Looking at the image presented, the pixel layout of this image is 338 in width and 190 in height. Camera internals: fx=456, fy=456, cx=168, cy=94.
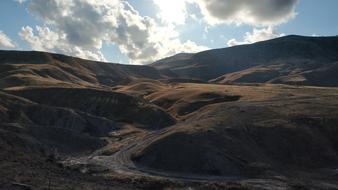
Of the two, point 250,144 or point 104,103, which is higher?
point 104,103

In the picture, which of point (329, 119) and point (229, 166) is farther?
point (329, 119)

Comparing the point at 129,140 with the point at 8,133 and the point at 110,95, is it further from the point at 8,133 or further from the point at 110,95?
the point at 110,95

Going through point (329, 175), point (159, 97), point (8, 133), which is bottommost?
point (329, 175)

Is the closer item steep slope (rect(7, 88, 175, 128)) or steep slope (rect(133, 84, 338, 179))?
steep slope (rect(133, 84, 338, 179))

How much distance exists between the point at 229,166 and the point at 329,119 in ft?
102

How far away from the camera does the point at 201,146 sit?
245 feet

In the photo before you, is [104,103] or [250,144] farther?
[104,103]

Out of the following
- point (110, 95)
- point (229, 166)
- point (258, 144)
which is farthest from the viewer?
point (110, 95)

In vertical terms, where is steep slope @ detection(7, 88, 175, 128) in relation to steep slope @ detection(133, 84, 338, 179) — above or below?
above

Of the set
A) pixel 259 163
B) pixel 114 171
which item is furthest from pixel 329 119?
pixel 114 171

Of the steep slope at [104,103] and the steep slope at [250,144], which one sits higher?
the steep slope at [104,103]

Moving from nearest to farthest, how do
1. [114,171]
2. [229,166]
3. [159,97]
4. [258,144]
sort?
[114,171] < [229,166] < [258,144] < [159,97]

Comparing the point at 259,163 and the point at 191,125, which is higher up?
the point at 191,125

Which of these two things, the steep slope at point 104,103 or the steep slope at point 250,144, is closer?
the steep slope at point 250,144
